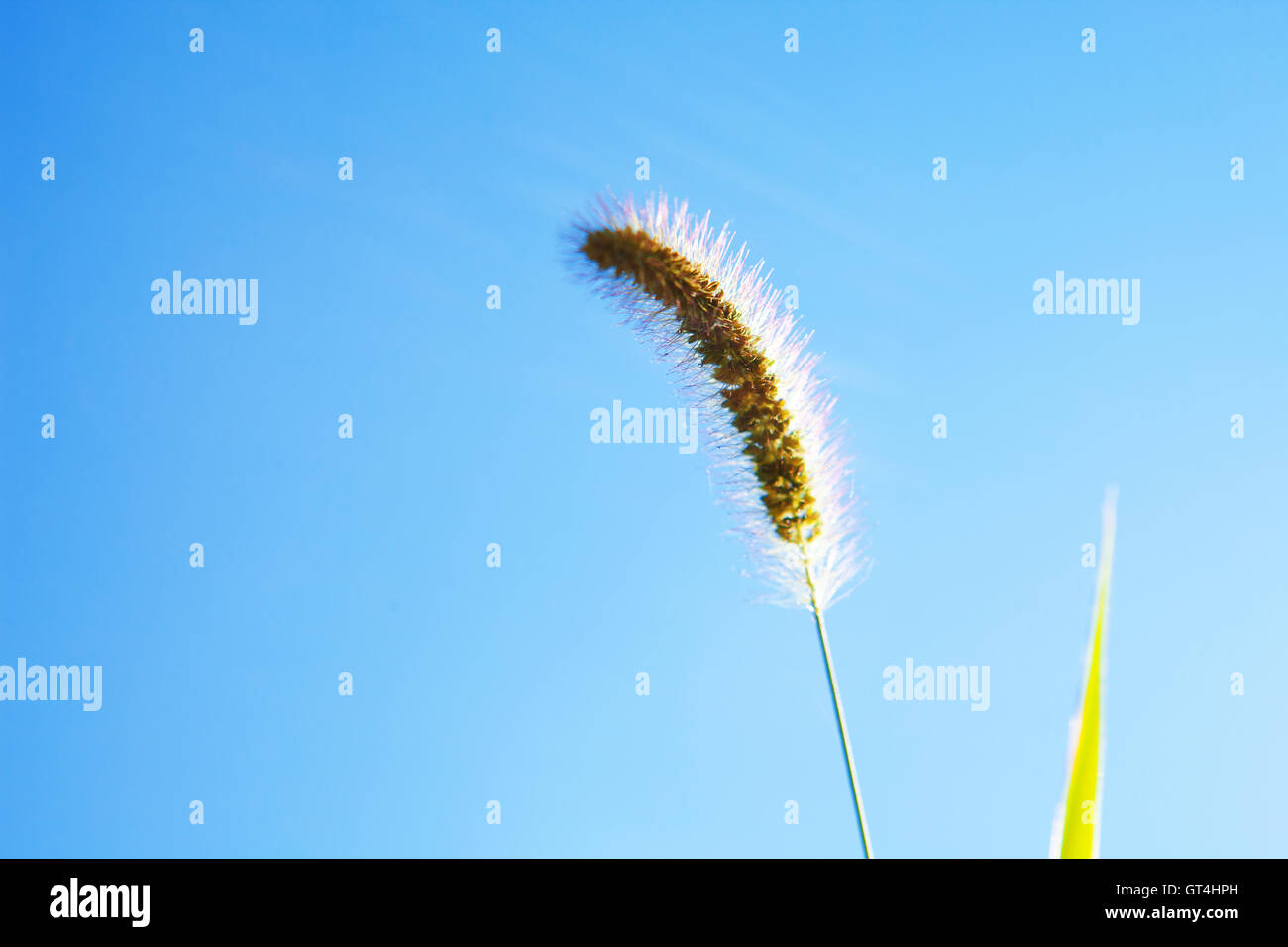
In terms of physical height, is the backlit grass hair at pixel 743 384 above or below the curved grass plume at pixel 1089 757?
above

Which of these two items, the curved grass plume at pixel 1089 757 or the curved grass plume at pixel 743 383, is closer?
the curved grass plume at pixel 1089 757

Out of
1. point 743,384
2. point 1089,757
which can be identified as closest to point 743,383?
point 743,384

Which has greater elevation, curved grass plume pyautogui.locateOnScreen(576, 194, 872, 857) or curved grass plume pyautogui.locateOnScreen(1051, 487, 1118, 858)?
curved grass plume pyautogui.locateOnScreen(576, 194, 872, 857)

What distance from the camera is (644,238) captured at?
235 centimetres

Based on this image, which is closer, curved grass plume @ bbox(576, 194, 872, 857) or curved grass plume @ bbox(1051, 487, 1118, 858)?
curved grass plume @ bbox(1051, 487, 1118, 858)

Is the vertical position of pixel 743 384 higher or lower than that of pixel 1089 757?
higher

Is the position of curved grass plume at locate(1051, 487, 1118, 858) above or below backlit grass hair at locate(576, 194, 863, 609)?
below

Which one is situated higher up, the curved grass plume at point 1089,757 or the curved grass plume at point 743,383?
the curved grass plume at point 743,383

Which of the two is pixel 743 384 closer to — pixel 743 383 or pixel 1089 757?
pixel 743 383
